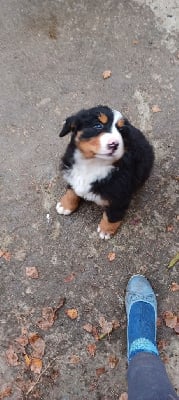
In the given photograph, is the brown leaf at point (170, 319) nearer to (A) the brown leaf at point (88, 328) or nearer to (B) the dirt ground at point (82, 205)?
(B) the dirt ground at point (82, 205)

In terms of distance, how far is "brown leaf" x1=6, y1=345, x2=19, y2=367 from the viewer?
342cm

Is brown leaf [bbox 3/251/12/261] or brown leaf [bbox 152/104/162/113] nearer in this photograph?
brown leaf [bbox 3/251/12/261]

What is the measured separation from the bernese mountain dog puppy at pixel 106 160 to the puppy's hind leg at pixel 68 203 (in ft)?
0.04

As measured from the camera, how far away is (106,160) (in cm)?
306

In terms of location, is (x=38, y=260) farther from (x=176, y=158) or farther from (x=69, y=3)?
(x=69, y=3)

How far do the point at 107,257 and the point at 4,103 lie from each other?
5.33 feet

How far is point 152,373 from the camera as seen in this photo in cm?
291

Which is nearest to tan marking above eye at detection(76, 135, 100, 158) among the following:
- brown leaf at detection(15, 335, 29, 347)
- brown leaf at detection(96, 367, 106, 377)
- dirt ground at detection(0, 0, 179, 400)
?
dirt ground at detection(0, 0, 179, 400)

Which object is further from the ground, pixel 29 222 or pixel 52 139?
pixel 52 139

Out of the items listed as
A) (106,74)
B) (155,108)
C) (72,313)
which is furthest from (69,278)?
(106,74)

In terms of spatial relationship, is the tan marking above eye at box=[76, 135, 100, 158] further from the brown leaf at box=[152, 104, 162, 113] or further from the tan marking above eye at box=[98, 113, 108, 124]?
the brown leaf at box=[152, 104, 162, 113]

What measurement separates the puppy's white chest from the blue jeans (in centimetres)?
109

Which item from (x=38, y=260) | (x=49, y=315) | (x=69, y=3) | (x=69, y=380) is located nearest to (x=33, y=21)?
(x=69, y=3)

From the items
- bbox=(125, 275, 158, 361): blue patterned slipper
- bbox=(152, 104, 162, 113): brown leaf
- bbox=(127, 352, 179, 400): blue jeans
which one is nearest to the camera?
bbox=(127, 352, 179, 400): blue jeans
